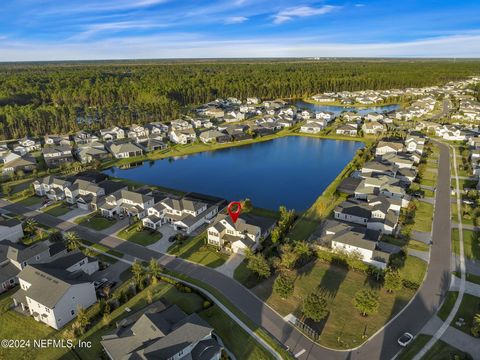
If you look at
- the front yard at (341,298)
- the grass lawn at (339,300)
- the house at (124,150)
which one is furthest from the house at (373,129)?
the grass lawn at (339,300)

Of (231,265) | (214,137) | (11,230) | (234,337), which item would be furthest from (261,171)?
(234,337)

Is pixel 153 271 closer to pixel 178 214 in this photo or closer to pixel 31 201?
pixel 178 214

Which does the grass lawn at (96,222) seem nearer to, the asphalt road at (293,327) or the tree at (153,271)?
the asphalt road at (293,327)

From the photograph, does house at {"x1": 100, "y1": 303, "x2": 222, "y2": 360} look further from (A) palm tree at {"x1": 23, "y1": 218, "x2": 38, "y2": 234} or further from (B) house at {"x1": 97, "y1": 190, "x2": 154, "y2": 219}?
(A) palm tree at {"x1": 23, "y1": 218, "x2": 38, "y2": 234}

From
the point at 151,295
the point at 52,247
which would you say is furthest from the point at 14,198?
the point at 151,295

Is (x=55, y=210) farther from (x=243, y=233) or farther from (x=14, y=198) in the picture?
(x=243, y=233)

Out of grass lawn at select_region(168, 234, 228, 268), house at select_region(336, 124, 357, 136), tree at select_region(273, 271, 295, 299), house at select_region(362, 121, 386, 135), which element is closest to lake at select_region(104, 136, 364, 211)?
house at select_region(336, 124, 357, 136)
